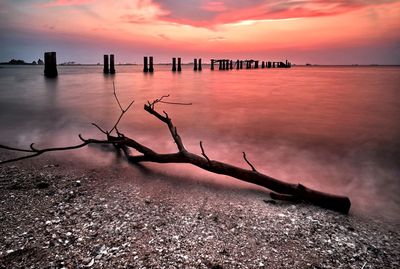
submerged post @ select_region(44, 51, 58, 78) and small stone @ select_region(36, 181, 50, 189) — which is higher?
submerged post @ select_region(44, 51, 58, 78)

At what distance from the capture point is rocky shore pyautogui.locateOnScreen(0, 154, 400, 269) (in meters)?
2.21

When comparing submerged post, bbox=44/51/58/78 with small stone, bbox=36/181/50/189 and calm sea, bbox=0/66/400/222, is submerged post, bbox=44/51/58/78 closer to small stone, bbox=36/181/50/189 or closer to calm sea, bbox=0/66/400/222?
calm sea, bbox=0/66/400/222

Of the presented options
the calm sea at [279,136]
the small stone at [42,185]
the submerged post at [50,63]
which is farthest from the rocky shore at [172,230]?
the submerged post at [50,63]

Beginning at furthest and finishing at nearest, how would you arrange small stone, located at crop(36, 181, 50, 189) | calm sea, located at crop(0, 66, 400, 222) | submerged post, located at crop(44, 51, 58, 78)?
submerged post, located at crop(44, 51, 58, 78), calm sea, located at crop(0, 66, 400, 222), small stone, located at crop(36, 181, 50, 189)

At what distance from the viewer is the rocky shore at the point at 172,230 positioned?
2.21m

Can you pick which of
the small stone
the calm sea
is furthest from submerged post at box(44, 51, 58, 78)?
the small stone

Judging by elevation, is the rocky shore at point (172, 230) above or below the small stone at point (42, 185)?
below

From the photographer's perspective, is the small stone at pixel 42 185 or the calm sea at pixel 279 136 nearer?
the small stone at pixel 42 185

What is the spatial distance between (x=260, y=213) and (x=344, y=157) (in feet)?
10.1

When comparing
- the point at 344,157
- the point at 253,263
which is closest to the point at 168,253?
the point at 253,263

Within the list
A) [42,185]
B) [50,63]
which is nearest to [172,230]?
[42,185]

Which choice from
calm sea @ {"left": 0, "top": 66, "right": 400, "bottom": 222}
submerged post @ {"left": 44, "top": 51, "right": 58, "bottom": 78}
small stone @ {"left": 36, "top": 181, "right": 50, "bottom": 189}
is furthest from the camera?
submerged post @ {"left": 44, "top": 51, "right": 58, "bottom": 78}

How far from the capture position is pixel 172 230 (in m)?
2.57

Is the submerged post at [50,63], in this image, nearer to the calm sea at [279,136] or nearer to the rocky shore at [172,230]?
the calm sea at [279,136]
